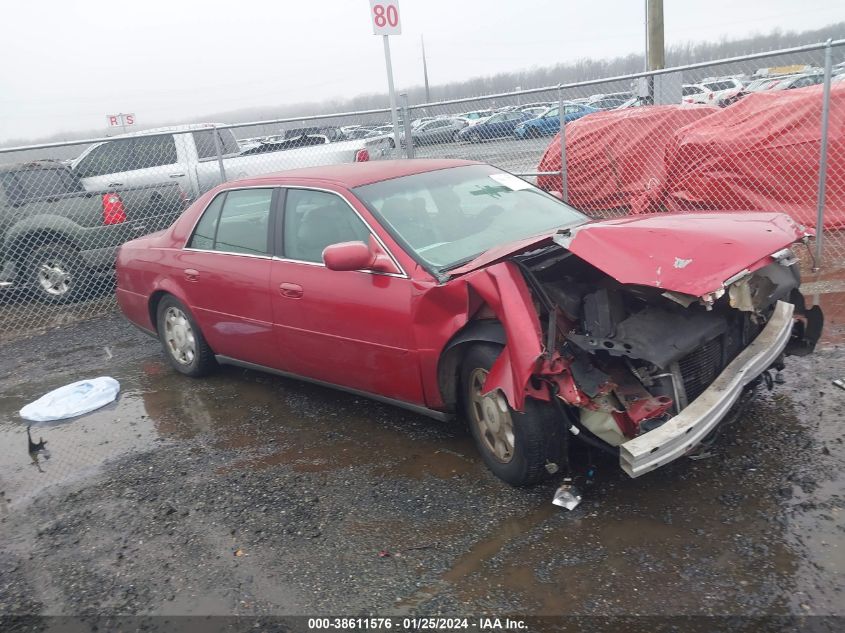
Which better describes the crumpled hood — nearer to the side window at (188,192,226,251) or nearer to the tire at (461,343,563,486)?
the tire at (461,343,563,486)

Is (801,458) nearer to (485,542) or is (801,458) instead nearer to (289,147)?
(485,542)

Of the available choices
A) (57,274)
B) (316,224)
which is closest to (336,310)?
(316,224)

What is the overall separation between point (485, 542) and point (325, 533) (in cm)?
78

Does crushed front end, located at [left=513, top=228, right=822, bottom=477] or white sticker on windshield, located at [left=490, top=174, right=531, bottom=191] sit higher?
white sticker on windshield, located at [left=490, top=174, right=531, bottom=191]

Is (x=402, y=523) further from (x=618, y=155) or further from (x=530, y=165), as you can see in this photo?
(x=618, y=155)

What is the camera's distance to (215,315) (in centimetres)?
523

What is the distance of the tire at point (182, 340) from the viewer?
5570 mm

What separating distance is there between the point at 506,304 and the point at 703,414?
97 centimetres

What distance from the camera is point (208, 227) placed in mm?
5375

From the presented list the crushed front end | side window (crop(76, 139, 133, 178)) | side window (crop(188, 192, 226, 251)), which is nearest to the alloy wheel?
the crushed front end

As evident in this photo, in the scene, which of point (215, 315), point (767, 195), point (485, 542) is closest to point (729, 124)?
point (767, 195)

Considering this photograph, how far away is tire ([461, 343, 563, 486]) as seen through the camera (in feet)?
10.9

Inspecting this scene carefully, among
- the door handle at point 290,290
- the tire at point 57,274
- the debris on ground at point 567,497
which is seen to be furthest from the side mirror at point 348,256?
the tire at point 57,274

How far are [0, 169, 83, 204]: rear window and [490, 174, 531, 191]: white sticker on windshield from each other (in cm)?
601
